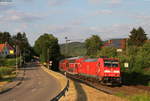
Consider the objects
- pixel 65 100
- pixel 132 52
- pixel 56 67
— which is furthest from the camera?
pixel 56 67

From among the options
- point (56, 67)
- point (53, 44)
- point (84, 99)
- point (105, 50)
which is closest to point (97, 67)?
point (84, 99)

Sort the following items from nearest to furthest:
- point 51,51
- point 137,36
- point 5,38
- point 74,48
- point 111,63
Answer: point 111,63
point 74,48
point 137,36
point 51,51
point 5,38

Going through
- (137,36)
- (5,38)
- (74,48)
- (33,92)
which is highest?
(5,38)

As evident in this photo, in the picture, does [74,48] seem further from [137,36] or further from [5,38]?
[5,38]

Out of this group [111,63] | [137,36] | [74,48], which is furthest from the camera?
[137,36]

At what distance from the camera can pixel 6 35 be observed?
187500mm

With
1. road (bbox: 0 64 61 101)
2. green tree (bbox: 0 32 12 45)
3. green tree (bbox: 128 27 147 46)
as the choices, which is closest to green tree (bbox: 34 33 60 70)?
green tree (bbox: 128 27 147 46)

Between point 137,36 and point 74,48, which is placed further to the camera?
point 137,36

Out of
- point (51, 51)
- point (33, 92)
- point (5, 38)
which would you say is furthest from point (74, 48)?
point (5, 38)

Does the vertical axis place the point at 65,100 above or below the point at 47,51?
below

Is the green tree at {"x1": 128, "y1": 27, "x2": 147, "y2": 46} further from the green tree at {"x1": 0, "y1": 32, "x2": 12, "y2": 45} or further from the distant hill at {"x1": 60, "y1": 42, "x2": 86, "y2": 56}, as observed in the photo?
the green tree at {"x1": 0, "y1": 32, "x2": 12, "y2": 45}

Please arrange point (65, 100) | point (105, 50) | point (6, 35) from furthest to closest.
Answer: point (6, 35) < point (105, 50) < point (65, 100)

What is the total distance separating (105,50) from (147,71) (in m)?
19.2

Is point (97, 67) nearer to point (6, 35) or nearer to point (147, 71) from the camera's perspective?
point (147, 71)
